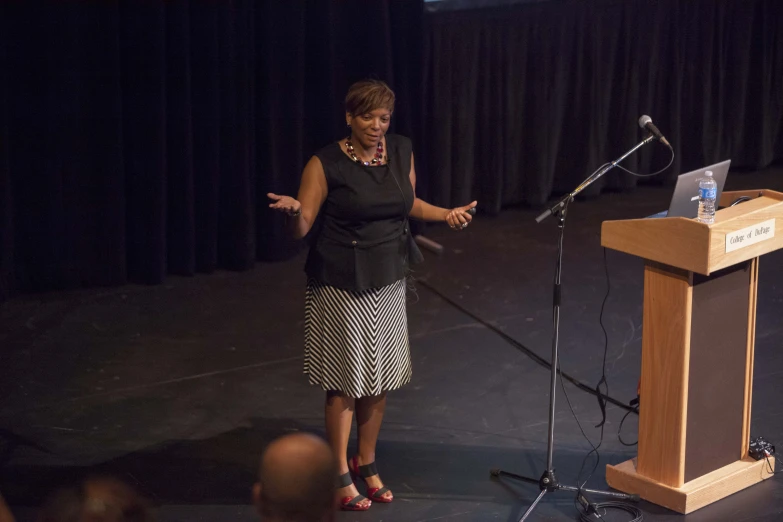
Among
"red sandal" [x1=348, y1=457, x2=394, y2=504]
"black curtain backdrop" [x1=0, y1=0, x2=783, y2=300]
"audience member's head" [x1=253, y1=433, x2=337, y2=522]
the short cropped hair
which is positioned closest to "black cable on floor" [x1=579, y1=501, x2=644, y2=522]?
"red sandal" [x1=348, y1=457, x2=394, y2=504]

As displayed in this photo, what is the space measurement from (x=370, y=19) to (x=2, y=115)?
2.31 meters

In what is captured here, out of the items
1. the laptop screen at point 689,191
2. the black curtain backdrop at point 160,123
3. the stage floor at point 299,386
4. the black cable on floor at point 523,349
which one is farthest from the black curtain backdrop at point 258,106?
the laptop screen at point 689,191

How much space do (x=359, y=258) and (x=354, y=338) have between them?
0.92ft

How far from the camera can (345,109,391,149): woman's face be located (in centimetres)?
367

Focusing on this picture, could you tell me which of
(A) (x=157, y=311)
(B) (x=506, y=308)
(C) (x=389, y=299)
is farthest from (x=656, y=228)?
(A) (x=157, y=311)

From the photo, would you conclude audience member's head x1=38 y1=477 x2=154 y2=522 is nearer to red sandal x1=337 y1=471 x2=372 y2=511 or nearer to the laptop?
red sandal x1=337 y1=471 x2=372 y2=511

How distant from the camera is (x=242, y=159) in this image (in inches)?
258

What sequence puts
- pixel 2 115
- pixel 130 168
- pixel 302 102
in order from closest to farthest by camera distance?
1. pixel 2 115
2. pixel 130 168
3. pixel 302 102

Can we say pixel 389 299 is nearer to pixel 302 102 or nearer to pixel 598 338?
pixel 598 338

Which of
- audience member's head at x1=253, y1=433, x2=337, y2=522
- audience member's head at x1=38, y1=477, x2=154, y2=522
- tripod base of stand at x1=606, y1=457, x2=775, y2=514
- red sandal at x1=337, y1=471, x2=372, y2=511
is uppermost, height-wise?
audience member's head at x1=38, y1=477, x2=154, y2=522

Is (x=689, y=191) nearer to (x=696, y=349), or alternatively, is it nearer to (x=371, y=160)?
(x=696, y=349)

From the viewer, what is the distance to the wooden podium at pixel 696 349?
3.64 metres

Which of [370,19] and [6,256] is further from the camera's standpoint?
[370,19]

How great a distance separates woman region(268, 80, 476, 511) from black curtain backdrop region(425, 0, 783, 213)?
375cm
